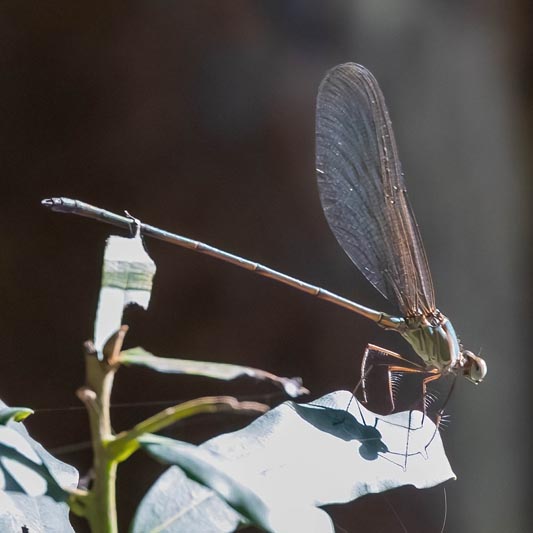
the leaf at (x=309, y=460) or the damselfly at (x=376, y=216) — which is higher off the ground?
the damselfly at (x=376, y=216)

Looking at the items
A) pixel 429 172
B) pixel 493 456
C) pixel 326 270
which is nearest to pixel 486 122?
pixel 429 172

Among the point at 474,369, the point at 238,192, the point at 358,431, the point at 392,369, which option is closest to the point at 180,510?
the point at 358,431

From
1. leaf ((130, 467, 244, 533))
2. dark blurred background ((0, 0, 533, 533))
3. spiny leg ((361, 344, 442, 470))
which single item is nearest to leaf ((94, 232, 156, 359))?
leaf ((130, 467, 244, 533))

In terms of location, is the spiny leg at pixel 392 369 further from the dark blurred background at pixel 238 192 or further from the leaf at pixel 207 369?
the dark blurred background at pixel 238 192

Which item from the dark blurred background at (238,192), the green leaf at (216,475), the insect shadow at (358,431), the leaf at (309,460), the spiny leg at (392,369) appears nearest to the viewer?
the green leaf at (216,475)

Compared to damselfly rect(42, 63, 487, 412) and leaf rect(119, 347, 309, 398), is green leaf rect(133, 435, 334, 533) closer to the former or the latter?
leaf rect(119, 347, 309, 398)

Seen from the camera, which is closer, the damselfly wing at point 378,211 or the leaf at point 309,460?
the leaf at point 309,460

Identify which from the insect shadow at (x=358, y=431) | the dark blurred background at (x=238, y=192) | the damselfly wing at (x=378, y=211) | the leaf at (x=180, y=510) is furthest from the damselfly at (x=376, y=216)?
the dark blurred background at (x=238, y=192)

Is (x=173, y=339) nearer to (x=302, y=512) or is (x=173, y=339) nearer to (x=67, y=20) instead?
(x=67, y=20)
